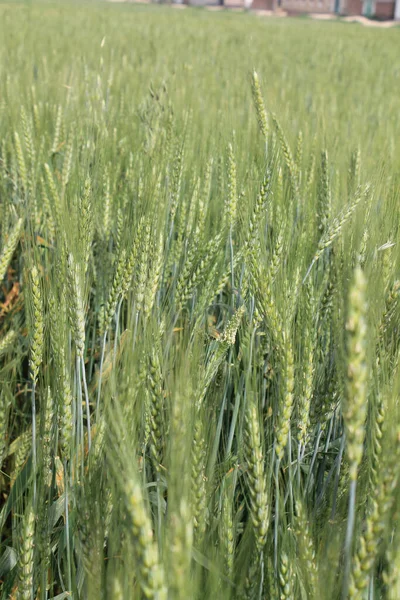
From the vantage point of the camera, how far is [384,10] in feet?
103

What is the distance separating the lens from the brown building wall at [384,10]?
3091cm

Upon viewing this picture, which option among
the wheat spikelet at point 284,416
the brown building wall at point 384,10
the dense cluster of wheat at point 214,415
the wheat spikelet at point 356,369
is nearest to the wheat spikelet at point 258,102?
the dense cluster of wheat at point 214,415

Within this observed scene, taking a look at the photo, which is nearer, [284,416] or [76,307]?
[284,416]

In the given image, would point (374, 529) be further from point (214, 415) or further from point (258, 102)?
point (258, 102)

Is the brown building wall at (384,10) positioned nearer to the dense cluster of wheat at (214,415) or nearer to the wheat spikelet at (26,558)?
the dense cluster of wheat at (214,415)

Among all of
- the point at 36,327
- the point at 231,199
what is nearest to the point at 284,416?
the point at 36,327

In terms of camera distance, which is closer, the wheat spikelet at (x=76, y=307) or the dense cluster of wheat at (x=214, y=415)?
the dense cluster of wheat at (x=214, y=415)

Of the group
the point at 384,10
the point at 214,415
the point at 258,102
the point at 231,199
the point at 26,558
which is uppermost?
the point at 384,10

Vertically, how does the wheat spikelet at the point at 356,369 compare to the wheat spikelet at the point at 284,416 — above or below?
above

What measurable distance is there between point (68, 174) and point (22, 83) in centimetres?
122

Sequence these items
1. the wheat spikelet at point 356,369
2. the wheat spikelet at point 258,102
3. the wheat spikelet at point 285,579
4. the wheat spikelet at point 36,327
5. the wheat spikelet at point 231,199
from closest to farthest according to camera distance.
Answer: the wheat spikelet at point 356,369 → the wheat spikelet at point 285,579 → the wheat spikelet at point 36,327 → the wheat spikelet at point 231,199 → the wheat spikelet at point 258,102

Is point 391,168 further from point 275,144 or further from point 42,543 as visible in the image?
point 42,543

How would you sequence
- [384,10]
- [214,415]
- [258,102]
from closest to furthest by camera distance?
[214,415]
[258,102]
[384,10]

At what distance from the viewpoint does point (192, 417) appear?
1.90 ft
